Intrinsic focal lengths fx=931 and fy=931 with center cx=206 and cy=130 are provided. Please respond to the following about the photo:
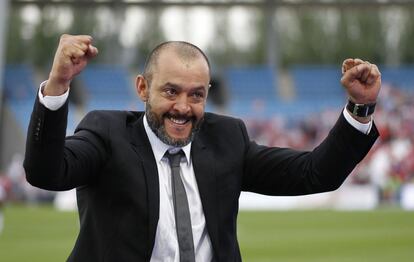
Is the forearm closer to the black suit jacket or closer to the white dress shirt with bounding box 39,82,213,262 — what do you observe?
the black suit jacket

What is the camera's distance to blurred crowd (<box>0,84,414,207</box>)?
28062mm

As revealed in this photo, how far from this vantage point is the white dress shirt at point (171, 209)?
4145 millimetres

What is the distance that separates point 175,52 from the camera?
14.1 ft

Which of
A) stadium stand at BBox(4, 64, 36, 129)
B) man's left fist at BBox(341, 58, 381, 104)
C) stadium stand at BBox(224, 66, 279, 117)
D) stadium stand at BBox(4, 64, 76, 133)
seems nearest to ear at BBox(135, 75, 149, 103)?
man's left fist at BBox(341, 58, 381, 104)

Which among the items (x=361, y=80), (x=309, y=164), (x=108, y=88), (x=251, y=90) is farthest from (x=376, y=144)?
(x=361, y=80)

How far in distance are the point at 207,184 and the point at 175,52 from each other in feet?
2.06

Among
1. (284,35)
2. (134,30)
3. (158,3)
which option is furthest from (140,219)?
(284,35)

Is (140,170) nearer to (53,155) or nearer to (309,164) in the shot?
(53,155)

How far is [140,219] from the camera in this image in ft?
13.5

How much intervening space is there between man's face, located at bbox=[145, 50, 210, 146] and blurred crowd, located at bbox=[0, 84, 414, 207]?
69.9ft

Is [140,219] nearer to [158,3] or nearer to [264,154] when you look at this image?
[264,154]

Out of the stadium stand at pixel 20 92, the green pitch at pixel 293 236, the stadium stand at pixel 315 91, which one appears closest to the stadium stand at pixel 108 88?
the stadium stand at pixel 20 92

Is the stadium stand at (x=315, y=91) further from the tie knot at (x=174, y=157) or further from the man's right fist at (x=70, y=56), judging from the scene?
the man's right fist at (x=70, y=56)

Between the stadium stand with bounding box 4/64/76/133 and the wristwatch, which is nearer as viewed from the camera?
the wristwatch
